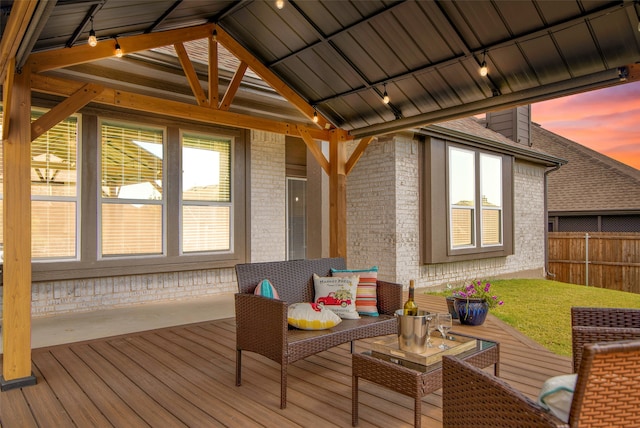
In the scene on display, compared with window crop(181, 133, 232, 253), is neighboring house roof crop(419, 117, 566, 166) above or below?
above

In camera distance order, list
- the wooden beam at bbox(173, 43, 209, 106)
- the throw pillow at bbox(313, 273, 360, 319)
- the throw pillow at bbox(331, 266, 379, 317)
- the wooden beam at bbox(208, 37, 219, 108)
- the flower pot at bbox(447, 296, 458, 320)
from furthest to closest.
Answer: the flower pot at bbox(447, 296, 458, 320) < the wooden beam at bbox(208, 37, 219, 108) < the wooden beam at bbox(173, 43, 209, 106) < the throw pillow at bbox(331, 266, 379, 317) < the throw pillow at bbox(313, 273, 360, 319)

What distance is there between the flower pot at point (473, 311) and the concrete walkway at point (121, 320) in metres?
3.13

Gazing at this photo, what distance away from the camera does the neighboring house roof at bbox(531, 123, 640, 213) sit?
572 inches

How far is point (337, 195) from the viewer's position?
19.3ft

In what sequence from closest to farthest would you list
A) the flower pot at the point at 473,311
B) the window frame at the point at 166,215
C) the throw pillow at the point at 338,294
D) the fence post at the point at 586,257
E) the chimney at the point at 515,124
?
the throw pillow at the point at 338,294 < the flower pot at the point at 473,311 < the window frame at the point at 166,215 < the fence post at the point at 586,257 < the chimney at the point at 515,124

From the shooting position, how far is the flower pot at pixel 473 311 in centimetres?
516

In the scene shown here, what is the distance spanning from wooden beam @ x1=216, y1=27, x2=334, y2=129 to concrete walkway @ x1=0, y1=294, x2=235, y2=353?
10.1ft

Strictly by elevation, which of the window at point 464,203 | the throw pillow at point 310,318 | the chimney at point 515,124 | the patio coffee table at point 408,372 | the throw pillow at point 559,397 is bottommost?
the patio coffee table at point 408,372

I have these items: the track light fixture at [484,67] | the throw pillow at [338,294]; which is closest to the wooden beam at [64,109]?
the throw pillow at [338,294]

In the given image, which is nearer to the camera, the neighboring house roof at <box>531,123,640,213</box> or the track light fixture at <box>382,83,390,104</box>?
the track light fixture at <box>382,83,390,104</box>

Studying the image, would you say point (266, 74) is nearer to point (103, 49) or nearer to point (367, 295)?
point (103, 49)

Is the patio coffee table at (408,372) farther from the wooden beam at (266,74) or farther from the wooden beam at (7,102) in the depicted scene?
the wooden beam at (266,74)

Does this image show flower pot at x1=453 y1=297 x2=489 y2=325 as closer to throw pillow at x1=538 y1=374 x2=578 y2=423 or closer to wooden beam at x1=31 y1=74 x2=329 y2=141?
wooden beam at x1=31 y1=74 x2=329 y2=141

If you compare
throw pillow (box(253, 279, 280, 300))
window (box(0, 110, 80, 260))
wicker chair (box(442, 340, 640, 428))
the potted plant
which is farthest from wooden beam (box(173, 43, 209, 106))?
wicker chair (box(442, 340, 640, 428))
